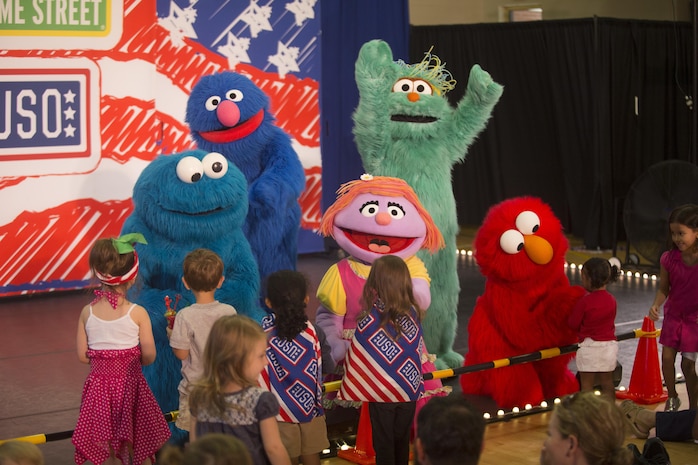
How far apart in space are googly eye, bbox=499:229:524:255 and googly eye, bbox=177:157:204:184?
1525mm

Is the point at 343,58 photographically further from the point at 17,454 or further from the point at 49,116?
the point at 17,454

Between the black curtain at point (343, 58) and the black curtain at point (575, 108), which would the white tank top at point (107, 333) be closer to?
the black curtain at point (343, 58)

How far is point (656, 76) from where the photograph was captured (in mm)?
10609

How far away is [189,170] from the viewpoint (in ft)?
16.0

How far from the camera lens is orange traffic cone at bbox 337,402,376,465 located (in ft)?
14.0

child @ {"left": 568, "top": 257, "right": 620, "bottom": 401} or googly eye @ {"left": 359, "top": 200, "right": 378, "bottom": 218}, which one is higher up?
Result: googly eye @ {"left": 359, "top": 200, "right": 378, "bottom": 218}

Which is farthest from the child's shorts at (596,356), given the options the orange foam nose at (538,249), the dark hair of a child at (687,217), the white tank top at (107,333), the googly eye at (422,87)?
the white tank top at (107,333)

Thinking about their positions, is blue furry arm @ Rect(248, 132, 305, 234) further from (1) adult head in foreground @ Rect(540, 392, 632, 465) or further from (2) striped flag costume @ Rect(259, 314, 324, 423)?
(1) adult head in foreground @ Rect(540, 392, 632, 465)

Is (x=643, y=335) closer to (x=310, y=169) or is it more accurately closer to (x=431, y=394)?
(x=431, y=394)

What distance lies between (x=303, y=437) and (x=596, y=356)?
1.82m

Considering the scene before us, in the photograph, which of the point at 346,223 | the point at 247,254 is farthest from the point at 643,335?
the point at 247,254

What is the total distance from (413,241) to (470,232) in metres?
7.00

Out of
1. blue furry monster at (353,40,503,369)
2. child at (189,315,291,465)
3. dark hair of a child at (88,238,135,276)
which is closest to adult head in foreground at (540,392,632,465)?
child at (189,315,291,465)

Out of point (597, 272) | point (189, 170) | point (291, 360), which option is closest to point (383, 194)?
point (189, 170)
